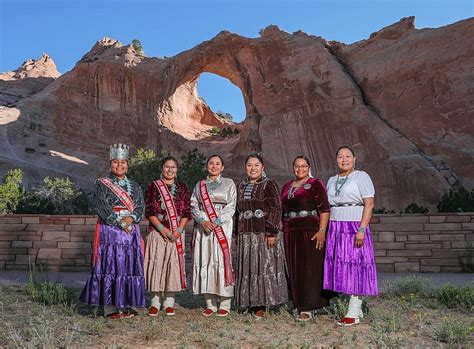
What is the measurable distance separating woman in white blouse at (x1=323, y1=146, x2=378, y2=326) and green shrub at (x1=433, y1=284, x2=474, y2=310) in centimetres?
140

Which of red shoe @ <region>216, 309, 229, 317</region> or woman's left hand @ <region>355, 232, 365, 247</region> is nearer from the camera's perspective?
woman's left hand @ <region>355, 232, 365, 247</region>

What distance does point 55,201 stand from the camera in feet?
48.6

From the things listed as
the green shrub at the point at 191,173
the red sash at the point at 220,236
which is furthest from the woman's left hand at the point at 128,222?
the green shrub at the point at 191,173

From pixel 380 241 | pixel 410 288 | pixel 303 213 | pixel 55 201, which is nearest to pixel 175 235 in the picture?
pixel 303 213

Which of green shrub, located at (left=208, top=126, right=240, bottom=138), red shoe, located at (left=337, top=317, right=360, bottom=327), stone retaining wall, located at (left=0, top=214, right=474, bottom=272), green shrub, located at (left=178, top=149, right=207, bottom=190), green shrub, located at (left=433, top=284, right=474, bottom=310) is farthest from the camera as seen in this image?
green shrub, located at (left=208, top=126, right=240, bottom=138)

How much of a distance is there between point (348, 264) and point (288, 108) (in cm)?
1555

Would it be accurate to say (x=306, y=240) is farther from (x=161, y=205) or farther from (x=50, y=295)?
(x=50, y=295)

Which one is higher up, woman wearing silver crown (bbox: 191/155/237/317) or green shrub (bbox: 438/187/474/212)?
green shrub (bbox: 438/187/474/212)

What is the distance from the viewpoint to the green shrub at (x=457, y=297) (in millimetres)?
4957

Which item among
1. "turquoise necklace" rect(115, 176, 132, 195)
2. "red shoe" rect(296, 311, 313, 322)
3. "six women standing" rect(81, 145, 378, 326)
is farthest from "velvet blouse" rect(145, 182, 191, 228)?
"red shoe" rect(296, 311, 313, 322)

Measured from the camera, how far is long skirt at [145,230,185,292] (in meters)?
4.67

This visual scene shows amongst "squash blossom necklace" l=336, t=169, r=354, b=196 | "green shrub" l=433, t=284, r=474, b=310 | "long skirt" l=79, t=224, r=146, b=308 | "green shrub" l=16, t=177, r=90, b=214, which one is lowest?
"green shrub" l=433, t=284, r=474, b=310

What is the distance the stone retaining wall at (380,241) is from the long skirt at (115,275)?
386 centimetres

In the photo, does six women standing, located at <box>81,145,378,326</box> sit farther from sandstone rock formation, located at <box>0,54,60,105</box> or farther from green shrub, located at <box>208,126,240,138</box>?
sandstone rock formation, located at <box>0,54,60,105</box>
